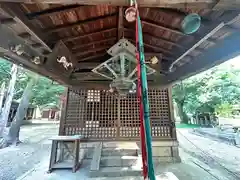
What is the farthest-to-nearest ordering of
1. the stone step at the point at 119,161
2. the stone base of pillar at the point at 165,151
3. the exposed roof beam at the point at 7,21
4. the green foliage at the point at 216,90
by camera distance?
1. the green foliage at the point at 216,90
2. the stone base of pillar at the point at 165,151
3. the stone step at the point at 119,161
4. the exposed roof beam at the point at 7,21

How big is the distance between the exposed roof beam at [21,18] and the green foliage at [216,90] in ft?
31.4

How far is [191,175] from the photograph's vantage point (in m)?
3.67

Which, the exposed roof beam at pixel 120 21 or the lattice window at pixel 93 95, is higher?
the exposed roof beam at pixel 120 21

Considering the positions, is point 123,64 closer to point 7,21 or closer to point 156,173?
point 7,21

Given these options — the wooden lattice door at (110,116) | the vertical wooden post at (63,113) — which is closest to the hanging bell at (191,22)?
the wooden lattice door at (110,116)

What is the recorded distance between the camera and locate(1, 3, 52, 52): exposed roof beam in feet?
5.52

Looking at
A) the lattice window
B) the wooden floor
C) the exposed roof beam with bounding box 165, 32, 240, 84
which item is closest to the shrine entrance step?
the wooden floor

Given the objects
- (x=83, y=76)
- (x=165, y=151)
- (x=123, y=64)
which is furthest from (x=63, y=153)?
(x=123, y=64)

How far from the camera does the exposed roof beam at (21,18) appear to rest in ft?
5.52

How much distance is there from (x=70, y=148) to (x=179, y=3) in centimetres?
479

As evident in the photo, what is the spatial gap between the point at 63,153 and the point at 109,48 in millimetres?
3556

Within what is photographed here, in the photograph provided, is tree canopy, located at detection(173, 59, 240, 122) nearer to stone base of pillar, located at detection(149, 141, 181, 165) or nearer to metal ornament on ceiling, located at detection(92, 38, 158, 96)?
stone base of pillar, located at detection(149, 141, 181, 165)

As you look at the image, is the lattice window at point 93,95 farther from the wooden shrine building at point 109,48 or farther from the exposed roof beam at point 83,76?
the exposed roof beam at point 83,76

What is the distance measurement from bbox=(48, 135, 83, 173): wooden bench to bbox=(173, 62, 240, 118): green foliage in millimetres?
8319
